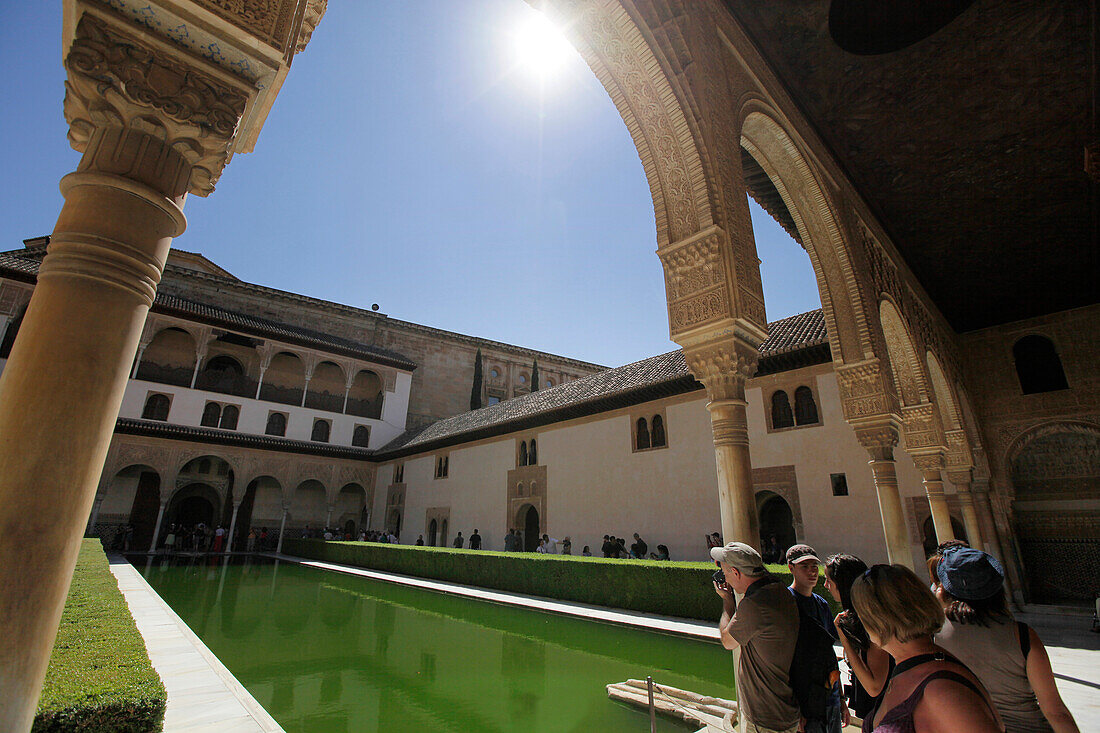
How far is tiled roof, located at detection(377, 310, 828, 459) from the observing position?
11.3 m

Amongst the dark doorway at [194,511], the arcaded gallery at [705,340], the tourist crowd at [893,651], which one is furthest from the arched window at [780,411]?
the dark doorway at [194,511]

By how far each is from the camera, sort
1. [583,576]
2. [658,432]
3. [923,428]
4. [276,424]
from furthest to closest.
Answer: [276,424] < [658,432] < [583,576] < [923,428]

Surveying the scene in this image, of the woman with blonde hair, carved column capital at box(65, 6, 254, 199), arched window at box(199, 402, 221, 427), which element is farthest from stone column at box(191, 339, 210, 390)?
the woman with blonde hair

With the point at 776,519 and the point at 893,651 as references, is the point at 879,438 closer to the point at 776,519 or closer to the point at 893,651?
the point at 776,519

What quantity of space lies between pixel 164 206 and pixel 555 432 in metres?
15.3

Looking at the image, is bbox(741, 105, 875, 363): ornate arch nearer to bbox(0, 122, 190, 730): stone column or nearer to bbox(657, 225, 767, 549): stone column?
bbox(657, 225, 767, 549): stone column

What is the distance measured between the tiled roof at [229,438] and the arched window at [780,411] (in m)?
18.8

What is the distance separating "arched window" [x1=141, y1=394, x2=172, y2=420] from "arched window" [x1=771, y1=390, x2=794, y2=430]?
21.8 meters

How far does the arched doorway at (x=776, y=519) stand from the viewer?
11852 mm

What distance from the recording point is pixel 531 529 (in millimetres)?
17078

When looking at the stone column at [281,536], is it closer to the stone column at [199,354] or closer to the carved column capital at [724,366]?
the stone column at [199,354]

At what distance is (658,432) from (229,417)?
1807 centimetres

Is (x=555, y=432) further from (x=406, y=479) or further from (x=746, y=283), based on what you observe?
(x=746, y=283)

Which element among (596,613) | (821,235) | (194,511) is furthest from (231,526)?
(821,235)
